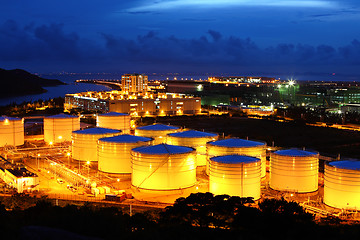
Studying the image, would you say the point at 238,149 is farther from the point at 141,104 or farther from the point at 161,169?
the point at 141,104

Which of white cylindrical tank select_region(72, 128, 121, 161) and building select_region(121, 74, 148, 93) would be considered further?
building select_region(121, 74, 148, 93)

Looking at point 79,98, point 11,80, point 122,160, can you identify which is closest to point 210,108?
point 79,98

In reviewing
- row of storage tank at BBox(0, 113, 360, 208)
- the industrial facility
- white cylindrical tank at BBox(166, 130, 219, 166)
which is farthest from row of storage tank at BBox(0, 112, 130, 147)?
white cylindrical tank at BBox(166, 130, 219, 166)

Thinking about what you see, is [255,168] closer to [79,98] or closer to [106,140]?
[106,140]

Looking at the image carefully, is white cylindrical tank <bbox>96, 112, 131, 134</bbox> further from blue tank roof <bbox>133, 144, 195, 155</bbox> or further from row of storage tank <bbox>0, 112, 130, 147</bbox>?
blue tank roof <bbox>133, 144, 195, 155</bbox>

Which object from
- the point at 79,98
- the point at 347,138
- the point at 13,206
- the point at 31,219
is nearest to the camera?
the point at 31,219
